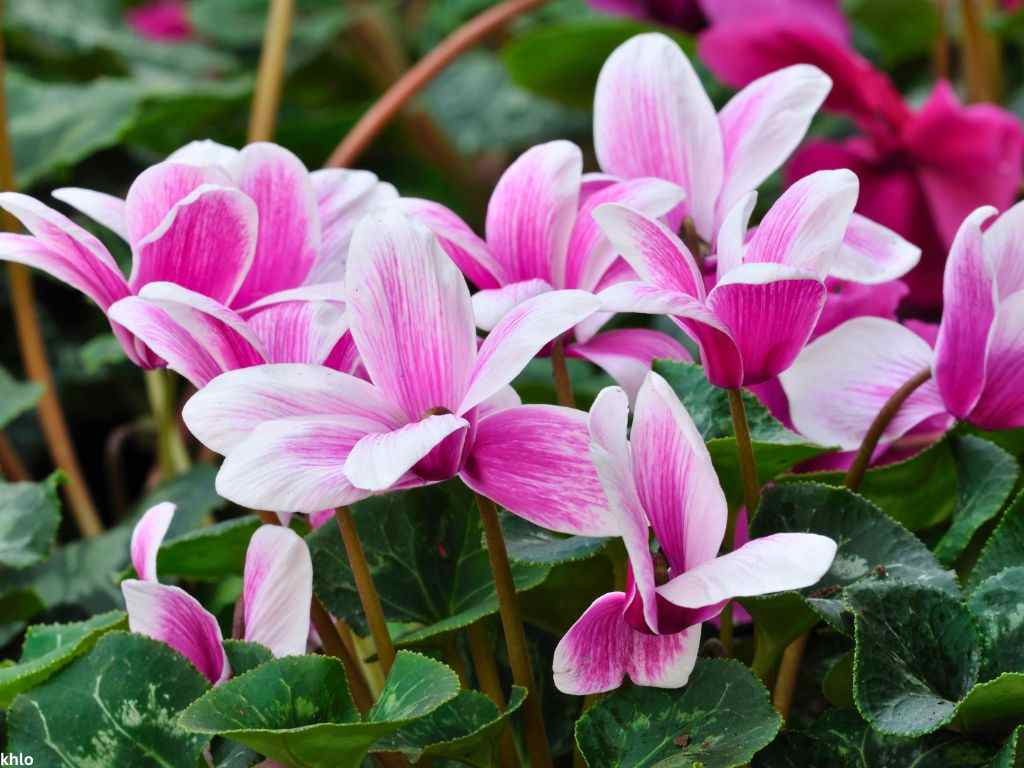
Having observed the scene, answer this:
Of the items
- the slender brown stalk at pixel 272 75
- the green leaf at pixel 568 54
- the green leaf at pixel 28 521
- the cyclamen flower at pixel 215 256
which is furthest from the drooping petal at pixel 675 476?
the green leaf at pixel 568 54

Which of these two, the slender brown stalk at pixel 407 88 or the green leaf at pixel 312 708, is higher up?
the slender brown stalk at pixel 407 88

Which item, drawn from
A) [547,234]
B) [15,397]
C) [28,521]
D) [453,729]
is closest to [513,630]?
[453,729]

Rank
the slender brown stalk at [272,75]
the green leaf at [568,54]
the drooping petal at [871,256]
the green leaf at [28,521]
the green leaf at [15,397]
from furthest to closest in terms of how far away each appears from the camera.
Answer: the green leaf at [568,54] < the slender brown stalk at [272,75] < the green leaf at [15,397] < the green leaf at [28,521] < the drooping petal at [871,256]

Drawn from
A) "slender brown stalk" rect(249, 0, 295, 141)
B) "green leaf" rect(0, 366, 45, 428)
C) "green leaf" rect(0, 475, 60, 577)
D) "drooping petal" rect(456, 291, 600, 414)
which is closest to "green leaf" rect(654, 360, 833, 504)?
"drooping petal" rect(456, 291, 600, 414)

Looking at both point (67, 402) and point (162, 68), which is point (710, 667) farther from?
point (162, 68)

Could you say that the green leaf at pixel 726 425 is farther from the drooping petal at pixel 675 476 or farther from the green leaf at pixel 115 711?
the green leaf at pixel 115 711

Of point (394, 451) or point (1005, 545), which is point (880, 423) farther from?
point (394, 451)
